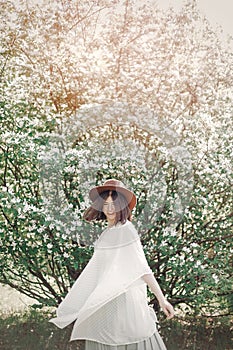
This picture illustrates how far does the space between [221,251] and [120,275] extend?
5.24 ft

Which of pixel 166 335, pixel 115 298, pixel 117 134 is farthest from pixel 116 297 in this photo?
pixel 166 335

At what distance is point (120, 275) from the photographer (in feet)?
9.07

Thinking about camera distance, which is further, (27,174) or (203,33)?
(203,33)

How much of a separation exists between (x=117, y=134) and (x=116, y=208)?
50.8 inches

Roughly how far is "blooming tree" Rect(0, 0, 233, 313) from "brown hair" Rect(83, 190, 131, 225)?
858 mm

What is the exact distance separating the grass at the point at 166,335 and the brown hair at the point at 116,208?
1.73 m

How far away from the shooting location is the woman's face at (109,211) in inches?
113

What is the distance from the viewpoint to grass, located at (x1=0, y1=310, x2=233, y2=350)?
4488 millimetres

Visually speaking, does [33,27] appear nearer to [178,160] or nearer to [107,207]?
[178,160]

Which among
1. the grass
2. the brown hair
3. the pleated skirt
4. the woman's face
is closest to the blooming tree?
the grass

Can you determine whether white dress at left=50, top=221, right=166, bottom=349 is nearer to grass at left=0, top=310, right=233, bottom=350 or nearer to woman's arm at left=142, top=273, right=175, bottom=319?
woman's arm at left=142, top=273, right=175, bottom=319

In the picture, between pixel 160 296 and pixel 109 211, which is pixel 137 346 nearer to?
pixel 160 296

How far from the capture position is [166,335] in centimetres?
461

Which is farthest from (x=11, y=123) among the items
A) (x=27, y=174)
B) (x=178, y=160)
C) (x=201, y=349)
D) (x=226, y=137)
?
(x=201, y=349)
